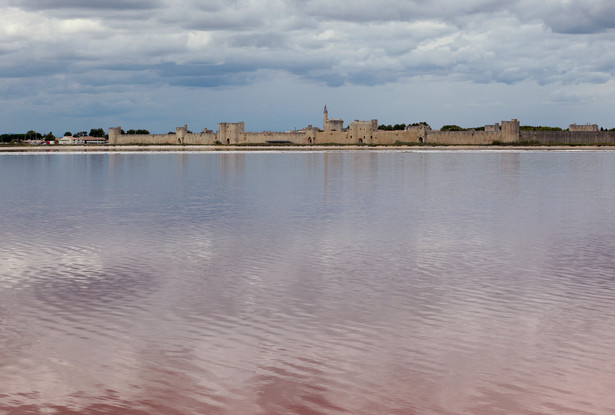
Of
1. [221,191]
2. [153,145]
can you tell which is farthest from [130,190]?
[153,145]

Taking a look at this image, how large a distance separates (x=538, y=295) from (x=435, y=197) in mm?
13091

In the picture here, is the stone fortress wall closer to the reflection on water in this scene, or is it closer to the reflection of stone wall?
the reflection of stone wall

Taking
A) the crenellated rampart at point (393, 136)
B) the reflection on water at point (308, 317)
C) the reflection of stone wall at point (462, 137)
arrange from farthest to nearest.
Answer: the crenellated rampart at point (393, 136) < the reflection of stone wall at point (462, 137) < the reflection on water at point (308, 317)

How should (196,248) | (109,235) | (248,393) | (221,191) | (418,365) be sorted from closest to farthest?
(248,393), (418,365), (196,248), (109,235), (221,191)

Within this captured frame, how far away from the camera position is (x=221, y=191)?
23.1 metres

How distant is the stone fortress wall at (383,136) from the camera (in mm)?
88938

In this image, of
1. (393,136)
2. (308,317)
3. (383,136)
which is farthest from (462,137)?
(308,317)

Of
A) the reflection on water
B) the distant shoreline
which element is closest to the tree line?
the distant shoreline

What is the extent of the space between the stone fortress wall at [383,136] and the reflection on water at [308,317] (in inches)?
3034

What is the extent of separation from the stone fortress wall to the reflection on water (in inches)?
3034

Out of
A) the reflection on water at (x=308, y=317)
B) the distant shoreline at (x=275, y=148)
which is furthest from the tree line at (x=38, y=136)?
the reflection on water at (x=308, y=317)

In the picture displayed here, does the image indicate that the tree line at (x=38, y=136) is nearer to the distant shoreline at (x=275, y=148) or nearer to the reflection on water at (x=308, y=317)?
the distant shoreline at (x=275, y=148)

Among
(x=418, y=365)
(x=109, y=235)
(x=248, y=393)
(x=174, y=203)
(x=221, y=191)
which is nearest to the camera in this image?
(x=248, y=393)

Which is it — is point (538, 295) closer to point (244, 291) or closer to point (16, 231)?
point (244, 291)
